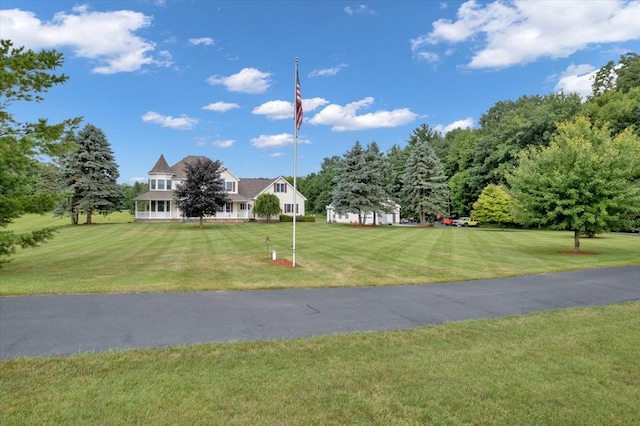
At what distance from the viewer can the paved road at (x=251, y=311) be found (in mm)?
5996

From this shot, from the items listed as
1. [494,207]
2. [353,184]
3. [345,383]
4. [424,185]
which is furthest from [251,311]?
[494,207]

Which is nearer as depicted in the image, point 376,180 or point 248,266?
point 248,266

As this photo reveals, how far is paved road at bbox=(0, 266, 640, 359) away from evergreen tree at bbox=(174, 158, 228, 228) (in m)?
26.1

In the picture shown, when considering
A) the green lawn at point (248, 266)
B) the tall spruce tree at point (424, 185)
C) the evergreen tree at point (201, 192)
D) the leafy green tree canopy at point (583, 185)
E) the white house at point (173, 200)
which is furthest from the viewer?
the tall spruce tree at point (424, 185)

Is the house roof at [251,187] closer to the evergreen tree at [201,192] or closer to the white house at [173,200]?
the white house at [173,200]

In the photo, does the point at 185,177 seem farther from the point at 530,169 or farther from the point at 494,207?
the point at 530,169

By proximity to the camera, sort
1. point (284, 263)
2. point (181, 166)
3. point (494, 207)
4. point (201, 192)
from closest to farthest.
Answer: point (284, 263) → point (201, 192) → point (494, 207) → point (181, 166)

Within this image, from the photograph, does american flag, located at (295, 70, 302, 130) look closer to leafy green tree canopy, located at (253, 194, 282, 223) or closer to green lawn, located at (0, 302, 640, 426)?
green lawn, located at (0, 302, 640, 426)

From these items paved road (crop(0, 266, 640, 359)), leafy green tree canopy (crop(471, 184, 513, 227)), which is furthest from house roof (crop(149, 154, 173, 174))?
paved road (crop(0, 266, 640, 359))

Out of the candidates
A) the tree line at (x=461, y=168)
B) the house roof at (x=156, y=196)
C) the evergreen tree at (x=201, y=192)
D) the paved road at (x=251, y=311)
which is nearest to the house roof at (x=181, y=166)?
the house roof at (x=156, y=196)

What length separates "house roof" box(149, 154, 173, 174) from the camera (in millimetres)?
47281

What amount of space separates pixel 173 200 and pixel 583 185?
41172mm

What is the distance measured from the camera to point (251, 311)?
25.4 ft

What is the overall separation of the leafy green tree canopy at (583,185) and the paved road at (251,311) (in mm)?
7600
